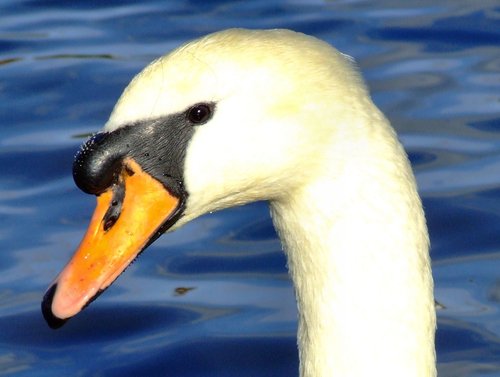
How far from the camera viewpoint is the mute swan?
173 inches

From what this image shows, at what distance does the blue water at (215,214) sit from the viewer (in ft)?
22.4

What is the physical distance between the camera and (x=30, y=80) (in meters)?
9.74

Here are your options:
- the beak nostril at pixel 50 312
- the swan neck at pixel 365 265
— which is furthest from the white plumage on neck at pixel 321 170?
the beak nostril at pixel 50 312

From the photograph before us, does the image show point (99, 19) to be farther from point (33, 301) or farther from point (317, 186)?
point (317, 186)

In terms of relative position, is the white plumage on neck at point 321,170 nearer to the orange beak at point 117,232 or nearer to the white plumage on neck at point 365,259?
the white plumage on neck at point 365,259

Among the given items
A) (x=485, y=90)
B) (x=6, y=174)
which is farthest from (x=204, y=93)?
(x=485, y=90)

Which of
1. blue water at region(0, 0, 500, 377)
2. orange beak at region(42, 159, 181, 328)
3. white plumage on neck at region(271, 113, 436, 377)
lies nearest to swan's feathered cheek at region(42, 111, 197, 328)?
orange beak at region(42, 159, 181, 328)

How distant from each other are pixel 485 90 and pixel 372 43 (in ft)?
3.71

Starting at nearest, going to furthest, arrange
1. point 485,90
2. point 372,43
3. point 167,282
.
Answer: point 167,282, point 485,90, point 372,43

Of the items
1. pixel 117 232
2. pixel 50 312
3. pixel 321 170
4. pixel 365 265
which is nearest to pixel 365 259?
pixel 365 265

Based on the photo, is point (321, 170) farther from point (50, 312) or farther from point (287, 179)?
point (50, 312)

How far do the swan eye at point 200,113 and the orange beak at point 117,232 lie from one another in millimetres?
234

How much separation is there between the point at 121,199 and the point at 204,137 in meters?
0.33

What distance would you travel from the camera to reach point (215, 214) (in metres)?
7.97
